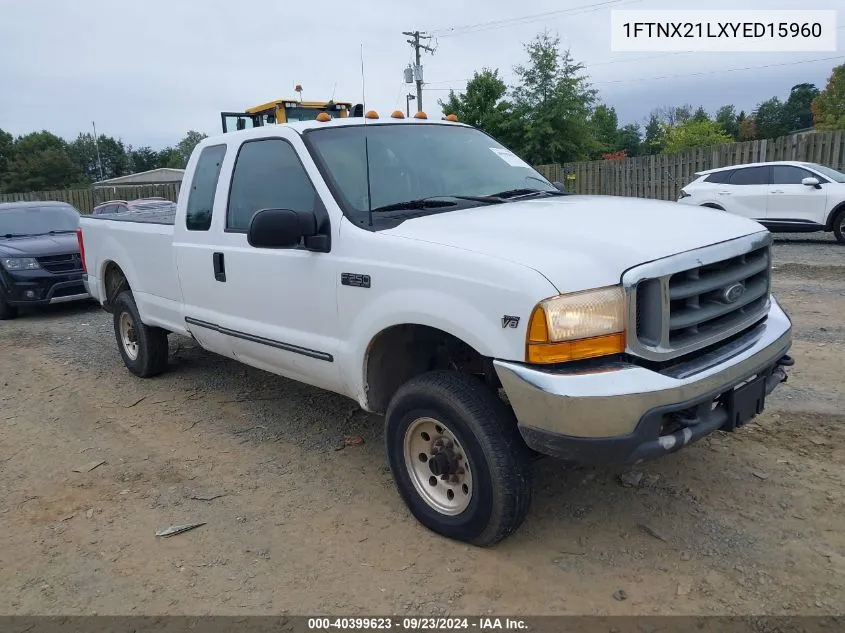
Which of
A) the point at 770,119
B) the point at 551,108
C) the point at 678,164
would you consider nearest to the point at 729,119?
the point at 770,119

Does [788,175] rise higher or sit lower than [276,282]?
higher

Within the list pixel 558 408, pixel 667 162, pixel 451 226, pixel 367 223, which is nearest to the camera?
pixel 558 408

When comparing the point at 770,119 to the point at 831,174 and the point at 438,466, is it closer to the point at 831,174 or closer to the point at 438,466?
the point at 831,174

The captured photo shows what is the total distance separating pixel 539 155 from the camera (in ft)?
110

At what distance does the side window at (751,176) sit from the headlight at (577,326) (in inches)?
467

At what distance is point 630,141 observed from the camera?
87875 millimetres

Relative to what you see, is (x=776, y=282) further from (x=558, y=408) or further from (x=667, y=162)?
(x=667, y=162)

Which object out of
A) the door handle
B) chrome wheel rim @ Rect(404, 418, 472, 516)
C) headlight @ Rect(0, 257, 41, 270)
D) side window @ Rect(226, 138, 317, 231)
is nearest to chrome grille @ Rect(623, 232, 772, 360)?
chrome wheel rim @ Rect(404, 418, 472, 516)

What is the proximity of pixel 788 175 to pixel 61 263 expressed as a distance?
12.4 m

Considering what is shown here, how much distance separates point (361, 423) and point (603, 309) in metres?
2.64

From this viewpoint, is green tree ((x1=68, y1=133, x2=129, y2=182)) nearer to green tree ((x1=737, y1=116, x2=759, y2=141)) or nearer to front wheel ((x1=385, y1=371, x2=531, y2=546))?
green tree ((x1=737, y1=116, x2=759, y2=141))

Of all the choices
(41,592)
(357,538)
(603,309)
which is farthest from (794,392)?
(41,592)

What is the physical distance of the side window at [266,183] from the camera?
3.89 meters

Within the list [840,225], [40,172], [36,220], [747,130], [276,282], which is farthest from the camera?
[747,130]
